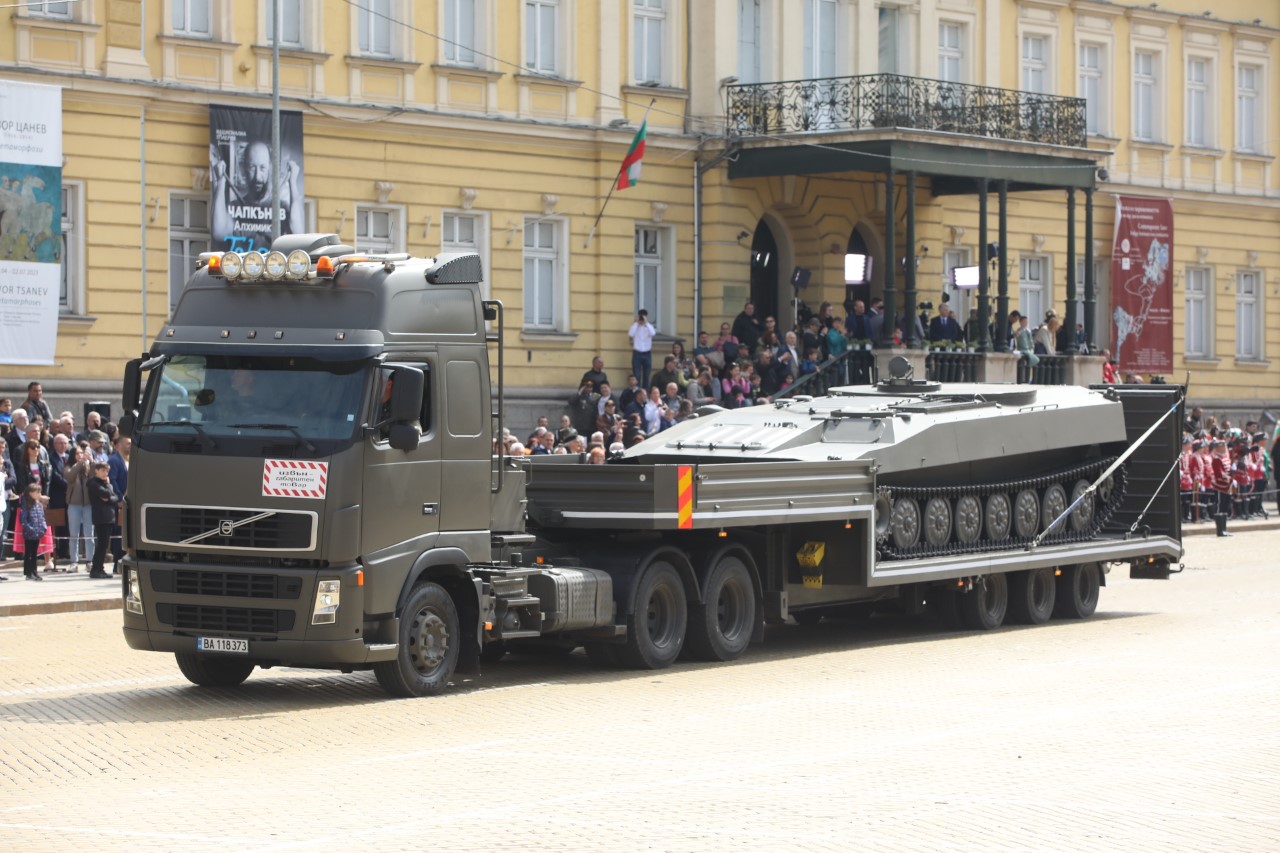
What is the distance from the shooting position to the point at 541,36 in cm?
3609

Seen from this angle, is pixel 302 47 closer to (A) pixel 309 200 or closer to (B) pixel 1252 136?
(A) pixel 309 200

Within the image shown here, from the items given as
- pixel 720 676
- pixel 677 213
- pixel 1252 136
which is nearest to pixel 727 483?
pixel 720 676

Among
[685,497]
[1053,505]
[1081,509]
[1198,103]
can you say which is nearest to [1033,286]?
[1198,103]

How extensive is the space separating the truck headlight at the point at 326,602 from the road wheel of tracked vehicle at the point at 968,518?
26.6 feet

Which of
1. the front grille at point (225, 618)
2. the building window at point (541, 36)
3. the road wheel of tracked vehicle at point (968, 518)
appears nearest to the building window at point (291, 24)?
the building window at point (541, 36)

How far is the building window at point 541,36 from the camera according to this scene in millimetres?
35969

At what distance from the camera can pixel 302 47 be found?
32906mm

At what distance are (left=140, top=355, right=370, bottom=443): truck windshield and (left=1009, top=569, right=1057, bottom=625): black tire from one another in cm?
929

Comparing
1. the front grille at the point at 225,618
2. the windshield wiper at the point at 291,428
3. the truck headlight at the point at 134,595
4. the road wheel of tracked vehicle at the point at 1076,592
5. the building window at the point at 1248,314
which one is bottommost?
the road wheel of tracked vehicle at the point at 1076,592

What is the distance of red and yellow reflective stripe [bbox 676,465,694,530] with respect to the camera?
54.3 feet

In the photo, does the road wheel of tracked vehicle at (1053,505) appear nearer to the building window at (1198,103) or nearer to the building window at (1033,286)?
Result: the building window at (1033,286)

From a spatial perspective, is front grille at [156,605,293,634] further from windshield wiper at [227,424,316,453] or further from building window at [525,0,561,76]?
building window at [525,0,561,76]

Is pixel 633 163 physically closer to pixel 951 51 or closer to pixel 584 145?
pixel 584 145

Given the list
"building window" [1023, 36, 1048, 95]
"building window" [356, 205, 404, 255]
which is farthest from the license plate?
"building window" [1023, 36, 1048, 95]
